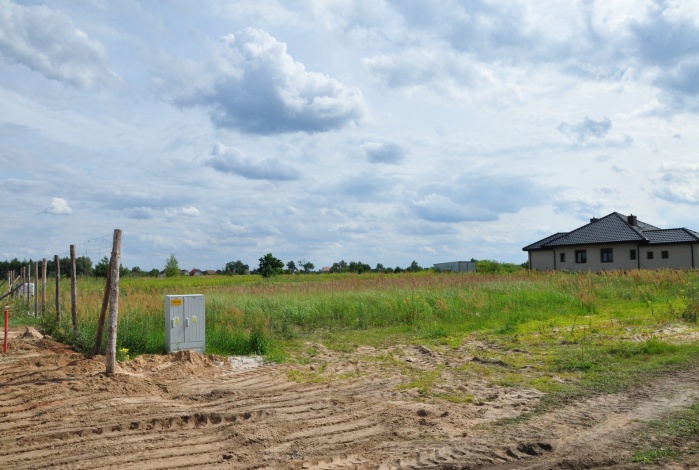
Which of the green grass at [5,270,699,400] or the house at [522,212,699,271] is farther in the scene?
the house at [522,212,699,271]

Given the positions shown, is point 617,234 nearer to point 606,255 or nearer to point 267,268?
point 606,255

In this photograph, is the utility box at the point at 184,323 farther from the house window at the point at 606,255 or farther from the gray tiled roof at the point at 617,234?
the house window at the point at 606,255

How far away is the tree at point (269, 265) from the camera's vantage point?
5345cm

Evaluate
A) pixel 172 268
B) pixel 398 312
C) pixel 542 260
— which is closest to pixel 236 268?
pixel 172 268

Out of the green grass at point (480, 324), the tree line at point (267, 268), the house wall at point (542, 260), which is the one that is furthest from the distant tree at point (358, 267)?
the green grass at point (480, 324)

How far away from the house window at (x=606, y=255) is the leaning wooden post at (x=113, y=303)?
36306 millimetres

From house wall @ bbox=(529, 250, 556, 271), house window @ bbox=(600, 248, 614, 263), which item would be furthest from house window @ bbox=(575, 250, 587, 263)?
house wall @ bbox=(529, 250, 556, 271)

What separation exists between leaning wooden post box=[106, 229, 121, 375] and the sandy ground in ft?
1.02

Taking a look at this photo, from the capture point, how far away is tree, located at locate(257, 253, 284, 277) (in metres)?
53.4

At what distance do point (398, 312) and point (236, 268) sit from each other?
50.7 meters

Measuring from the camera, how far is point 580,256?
40844 mm

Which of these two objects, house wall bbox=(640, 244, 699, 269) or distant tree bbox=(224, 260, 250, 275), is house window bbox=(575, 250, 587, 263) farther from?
distant tree bbox=(224, 260, 250, 275)

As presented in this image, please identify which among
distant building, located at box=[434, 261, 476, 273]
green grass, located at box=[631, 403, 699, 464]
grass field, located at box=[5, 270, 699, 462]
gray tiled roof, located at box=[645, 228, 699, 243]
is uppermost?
gray tiled roof, located at box=[645, 228, 699, 243]

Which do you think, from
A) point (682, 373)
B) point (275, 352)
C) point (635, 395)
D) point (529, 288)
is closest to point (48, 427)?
point (275, 352)
